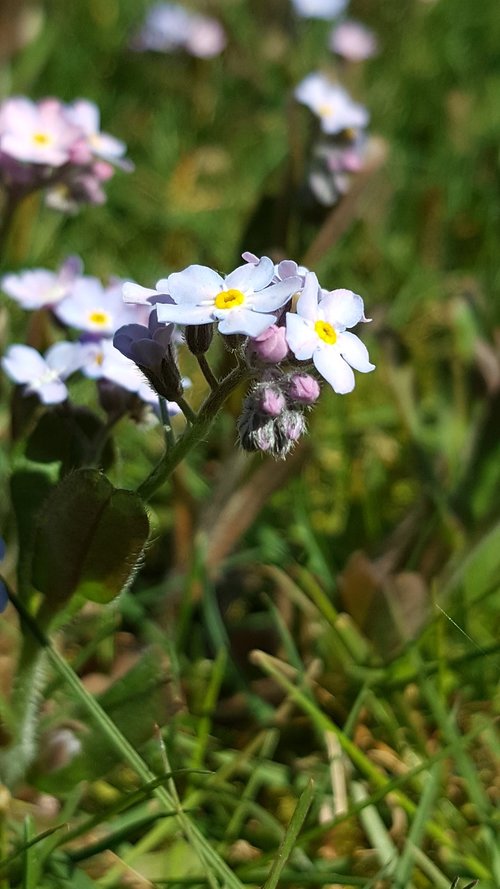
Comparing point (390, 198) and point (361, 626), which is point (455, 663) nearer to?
point (361, 626)

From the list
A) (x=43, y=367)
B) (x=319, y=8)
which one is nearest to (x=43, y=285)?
(x=43, y=367)

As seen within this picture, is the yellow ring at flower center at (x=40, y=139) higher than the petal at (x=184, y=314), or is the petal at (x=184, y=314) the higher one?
the yellow ring at flower center at (x=40, y=139)

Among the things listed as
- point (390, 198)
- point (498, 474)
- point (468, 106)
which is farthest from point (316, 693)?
point (468, 106)

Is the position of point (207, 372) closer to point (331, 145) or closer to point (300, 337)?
point (300, 337)

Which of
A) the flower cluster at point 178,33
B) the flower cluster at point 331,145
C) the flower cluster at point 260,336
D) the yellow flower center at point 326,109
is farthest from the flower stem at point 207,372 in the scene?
the flower cluster at point 178,33

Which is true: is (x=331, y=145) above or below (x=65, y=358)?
above

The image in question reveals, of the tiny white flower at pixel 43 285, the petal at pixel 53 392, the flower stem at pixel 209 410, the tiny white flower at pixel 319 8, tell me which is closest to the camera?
the flower stem at pixel 209 410

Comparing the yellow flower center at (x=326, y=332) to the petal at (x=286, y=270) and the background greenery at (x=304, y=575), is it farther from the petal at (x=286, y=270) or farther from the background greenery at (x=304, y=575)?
the background greenery at (x=304, y=575)
